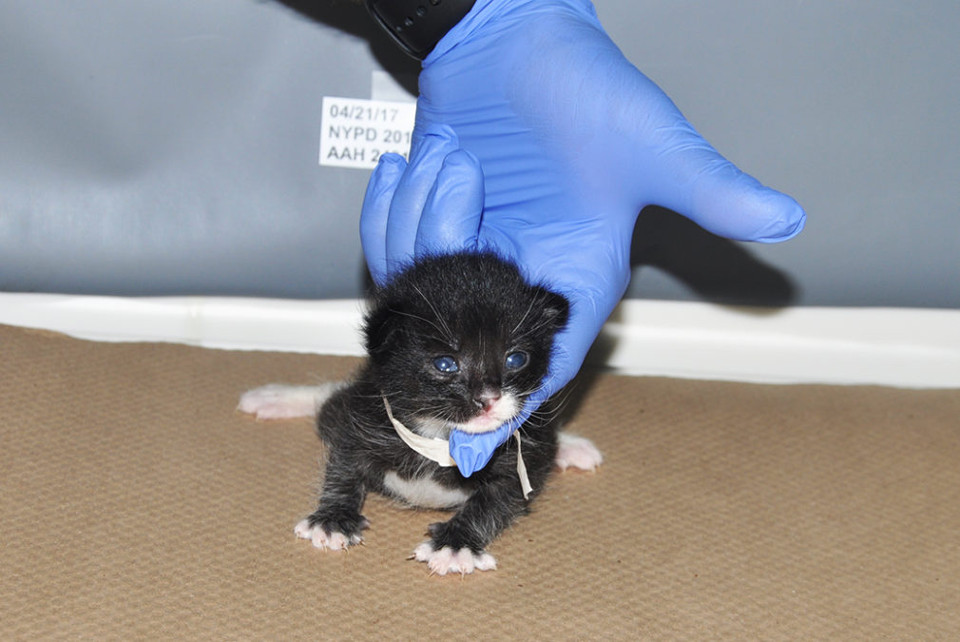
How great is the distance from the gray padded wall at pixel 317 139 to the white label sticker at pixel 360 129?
0.03m

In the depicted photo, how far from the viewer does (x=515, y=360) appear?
1722 millimetres

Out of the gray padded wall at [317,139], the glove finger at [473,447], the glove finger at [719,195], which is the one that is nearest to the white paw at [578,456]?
the glove finger at [473,447]

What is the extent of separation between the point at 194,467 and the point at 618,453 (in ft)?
2.99

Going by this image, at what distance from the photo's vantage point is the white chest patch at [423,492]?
1.95m

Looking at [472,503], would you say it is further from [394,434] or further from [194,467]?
[194,467]

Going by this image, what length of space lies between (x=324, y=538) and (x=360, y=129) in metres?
1.05

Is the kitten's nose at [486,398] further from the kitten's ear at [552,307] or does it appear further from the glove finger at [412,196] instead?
the glove finger at [412,196]

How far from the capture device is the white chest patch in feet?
6.41

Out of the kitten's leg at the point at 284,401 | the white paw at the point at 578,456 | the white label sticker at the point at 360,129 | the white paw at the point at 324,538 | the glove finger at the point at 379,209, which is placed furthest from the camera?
the white label sticker at the point at 360,129

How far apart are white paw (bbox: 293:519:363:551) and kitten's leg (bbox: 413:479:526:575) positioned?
0.41 feet

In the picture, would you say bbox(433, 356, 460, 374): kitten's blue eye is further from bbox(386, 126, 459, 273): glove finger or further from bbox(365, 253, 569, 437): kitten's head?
bbox(386, 126, 459, 273): glove finger

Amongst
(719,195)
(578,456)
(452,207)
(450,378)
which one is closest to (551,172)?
(452,207)

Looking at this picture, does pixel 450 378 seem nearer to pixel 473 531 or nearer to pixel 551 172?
pixel 473 531

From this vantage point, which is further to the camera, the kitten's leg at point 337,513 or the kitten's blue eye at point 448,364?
the kitten's leg at point 337,513
